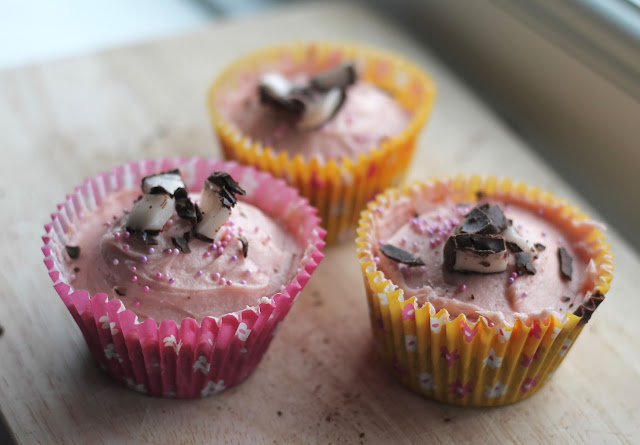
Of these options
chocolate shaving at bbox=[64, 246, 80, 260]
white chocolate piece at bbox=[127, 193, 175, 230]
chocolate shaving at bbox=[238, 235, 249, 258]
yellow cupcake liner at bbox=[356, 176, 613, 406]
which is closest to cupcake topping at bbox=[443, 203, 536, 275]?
yellow cupcake liner at bbox=[356, 176, 613, 406]

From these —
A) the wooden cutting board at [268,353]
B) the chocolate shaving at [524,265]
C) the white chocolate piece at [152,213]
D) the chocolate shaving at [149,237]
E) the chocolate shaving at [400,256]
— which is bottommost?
the wooden cutting board at [268,353]

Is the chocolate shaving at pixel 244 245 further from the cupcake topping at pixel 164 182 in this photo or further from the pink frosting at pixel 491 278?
the pink frosting at pixel 491 278

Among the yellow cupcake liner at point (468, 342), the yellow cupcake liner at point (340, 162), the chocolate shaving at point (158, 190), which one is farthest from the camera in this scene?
the yellow cupcake liner at point (340, 162)

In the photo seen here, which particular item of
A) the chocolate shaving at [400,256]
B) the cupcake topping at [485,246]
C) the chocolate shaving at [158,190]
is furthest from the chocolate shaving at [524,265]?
the chocolate shaving at [158,190]

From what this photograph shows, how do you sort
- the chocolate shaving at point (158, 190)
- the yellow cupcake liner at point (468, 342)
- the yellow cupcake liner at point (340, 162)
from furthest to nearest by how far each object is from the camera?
the yellow cupcake liner at point (340, 162)
the chocolate shaving at point (158, 190)
the yellow cupcake liner at point (468, 342)

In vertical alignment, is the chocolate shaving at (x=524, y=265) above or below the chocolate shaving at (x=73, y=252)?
above

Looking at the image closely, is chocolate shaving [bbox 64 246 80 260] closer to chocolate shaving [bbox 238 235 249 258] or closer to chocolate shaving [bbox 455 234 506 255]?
chocolate shaving [bbox 238 235 249 258]

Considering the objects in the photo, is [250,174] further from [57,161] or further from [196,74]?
[196,74]

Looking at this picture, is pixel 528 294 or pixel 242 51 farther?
pixel 242 51

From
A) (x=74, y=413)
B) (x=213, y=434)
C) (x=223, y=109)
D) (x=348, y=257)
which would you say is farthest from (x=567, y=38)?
(x=74, y=413)
